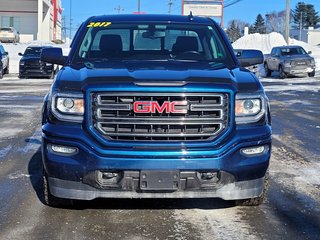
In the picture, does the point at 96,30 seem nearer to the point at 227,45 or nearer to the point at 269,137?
the point at 227,45

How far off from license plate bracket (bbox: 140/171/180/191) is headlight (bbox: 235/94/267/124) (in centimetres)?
72

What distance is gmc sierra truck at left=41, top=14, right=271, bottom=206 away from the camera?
4.11 metres

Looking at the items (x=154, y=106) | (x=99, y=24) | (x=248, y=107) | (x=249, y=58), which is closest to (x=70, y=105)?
(x=154, y=106)

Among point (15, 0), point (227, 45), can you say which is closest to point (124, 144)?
point (227, 45)

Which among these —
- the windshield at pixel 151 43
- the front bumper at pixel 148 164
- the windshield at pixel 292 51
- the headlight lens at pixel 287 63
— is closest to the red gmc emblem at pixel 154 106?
the front bumper at pixel 148 164

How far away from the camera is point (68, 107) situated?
4.27m

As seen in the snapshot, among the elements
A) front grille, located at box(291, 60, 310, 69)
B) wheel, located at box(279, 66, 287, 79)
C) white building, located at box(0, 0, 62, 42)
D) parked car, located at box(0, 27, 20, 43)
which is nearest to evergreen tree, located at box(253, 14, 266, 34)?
white building, located at box(0, 0, 62, 42)

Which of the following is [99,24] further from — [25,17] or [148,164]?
[25,17]

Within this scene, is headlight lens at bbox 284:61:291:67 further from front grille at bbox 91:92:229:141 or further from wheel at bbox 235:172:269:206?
front grille at bbox 91:92:229:141

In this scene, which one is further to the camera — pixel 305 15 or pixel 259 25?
pixel 259 25

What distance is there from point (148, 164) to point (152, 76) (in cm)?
75

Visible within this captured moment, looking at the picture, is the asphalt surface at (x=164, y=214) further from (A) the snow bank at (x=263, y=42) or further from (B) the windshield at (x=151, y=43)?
(A) the snow bank at (x=263, y=42)

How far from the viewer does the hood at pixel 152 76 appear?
4215 millimetres

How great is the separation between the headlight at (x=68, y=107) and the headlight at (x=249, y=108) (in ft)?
4.21
